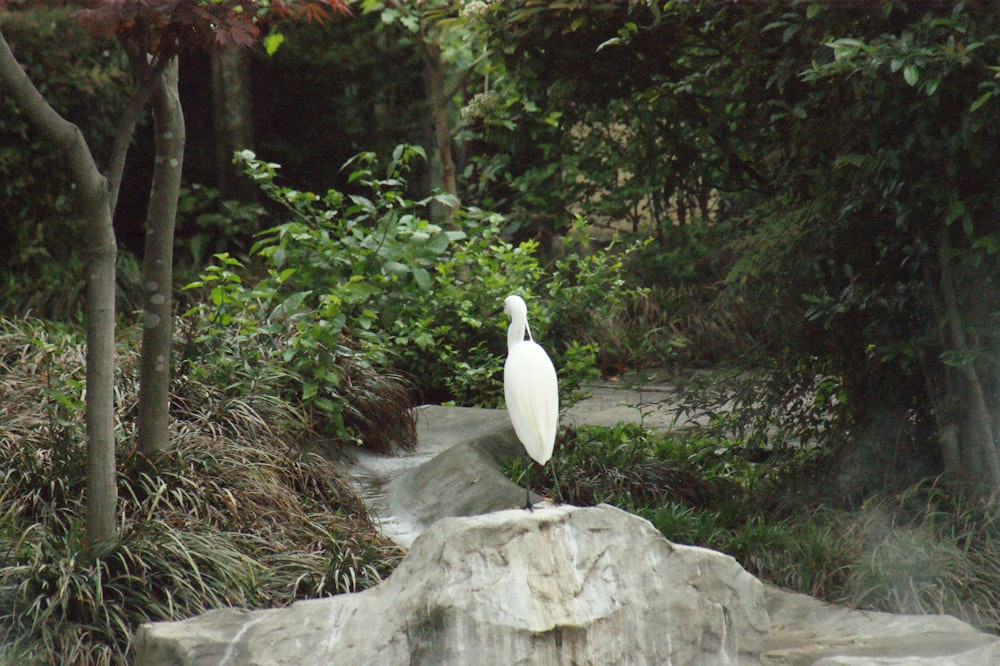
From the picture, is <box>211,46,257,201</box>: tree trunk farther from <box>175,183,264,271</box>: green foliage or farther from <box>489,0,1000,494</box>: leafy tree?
<box>489,0,1000,494</box>: leafy tree

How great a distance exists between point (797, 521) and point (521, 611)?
223cm

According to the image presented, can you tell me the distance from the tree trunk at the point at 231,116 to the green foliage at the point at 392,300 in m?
4.12

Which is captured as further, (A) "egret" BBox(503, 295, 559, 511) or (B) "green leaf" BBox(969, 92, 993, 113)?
(B) "green leaf" BBox(969, 92, 993, 113)

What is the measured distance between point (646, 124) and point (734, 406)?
1.85 metres

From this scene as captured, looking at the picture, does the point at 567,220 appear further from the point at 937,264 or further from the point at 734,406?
the point at 937,264

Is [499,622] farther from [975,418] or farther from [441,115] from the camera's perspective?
[441,115]

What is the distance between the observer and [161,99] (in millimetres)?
4285

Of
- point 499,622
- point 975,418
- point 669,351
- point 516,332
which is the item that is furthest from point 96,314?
point 975,418

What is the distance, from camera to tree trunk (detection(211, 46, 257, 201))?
11.0 m

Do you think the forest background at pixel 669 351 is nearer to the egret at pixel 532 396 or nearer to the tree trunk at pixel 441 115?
the tree trunk at pixel 441 115

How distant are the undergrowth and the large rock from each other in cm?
103

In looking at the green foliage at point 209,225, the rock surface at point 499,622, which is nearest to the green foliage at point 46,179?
the green foliage at point 209,225

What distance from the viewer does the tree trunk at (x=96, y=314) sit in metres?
3.68

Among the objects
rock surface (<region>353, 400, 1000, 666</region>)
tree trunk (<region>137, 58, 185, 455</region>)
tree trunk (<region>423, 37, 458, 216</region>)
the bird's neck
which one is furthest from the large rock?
tree trunk (<region>423, 37, 458, 216</region>)
